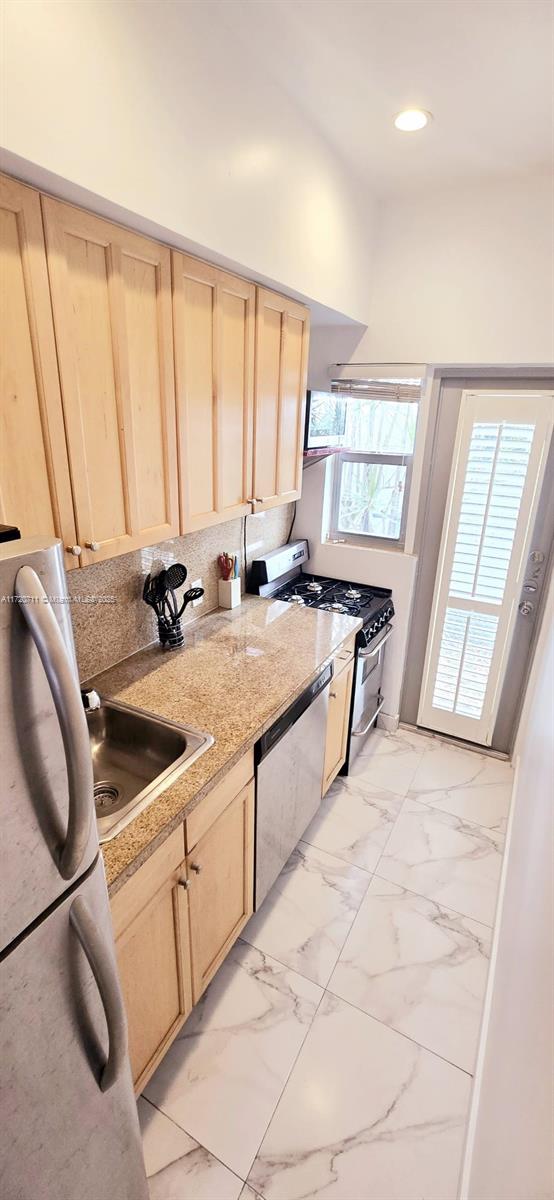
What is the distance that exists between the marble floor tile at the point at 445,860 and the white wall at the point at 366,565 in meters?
0.74

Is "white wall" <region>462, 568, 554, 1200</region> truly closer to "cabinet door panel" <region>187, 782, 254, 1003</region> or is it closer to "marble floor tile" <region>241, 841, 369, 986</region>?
"marble floor tile" <region>241, 841, 369, 986</region>

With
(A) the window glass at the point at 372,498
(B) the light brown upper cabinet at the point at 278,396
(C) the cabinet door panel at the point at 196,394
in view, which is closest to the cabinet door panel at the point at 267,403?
(B) the light brown upper cabinet at the point at 278,396

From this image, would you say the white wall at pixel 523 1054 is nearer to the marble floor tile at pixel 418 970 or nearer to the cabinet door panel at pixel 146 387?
the marble floor tile at pixel 418 970

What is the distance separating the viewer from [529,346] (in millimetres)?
2242

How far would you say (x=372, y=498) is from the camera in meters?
2.94

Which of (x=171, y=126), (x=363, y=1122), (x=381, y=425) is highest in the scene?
(x=171, y=126)

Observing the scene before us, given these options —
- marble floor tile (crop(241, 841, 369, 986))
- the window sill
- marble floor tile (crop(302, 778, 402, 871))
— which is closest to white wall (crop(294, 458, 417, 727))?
the window sill

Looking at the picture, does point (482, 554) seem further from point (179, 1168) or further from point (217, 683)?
point (179, 1168)

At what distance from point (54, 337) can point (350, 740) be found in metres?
2.18

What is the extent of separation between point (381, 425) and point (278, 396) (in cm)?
90

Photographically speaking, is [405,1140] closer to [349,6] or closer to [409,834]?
[409,834]

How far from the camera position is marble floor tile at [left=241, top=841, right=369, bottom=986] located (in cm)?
185

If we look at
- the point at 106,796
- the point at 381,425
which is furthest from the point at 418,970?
the point at 381,425

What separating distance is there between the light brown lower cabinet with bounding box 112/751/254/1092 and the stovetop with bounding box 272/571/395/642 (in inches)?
45.6
